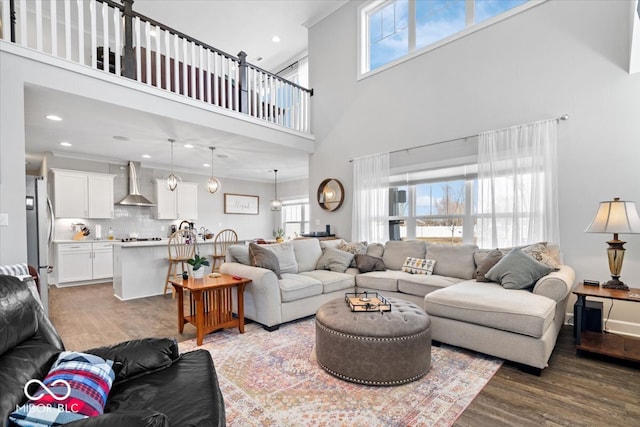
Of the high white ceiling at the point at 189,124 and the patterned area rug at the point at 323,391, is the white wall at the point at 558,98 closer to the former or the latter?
the patterned area rug at the point at 323,391

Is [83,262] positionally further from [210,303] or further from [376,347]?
[376,347]

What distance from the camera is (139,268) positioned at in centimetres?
492

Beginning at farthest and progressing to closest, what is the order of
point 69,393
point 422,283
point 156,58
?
point 156,58, point 422,283, point 69,393

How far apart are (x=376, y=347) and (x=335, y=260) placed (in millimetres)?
2245

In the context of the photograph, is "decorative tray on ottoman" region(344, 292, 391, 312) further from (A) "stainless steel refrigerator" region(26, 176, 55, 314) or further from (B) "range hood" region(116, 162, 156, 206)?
(B) "range hood" region(116, 162, 156, 206)

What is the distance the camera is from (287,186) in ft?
→ 32.9

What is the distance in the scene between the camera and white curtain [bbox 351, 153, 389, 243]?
504 centimetres

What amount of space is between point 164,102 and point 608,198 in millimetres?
5205

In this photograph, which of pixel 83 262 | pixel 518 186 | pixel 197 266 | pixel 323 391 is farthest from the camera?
pixel 83 262

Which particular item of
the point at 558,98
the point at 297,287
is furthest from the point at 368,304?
the point at 558,98

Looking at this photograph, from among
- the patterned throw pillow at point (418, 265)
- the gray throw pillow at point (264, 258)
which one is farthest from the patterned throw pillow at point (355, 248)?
the gray throw pillow at point (264, 258)

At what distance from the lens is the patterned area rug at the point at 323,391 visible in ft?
6.04

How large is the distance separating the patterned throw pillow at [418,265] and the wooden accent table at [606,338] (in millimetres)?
1465

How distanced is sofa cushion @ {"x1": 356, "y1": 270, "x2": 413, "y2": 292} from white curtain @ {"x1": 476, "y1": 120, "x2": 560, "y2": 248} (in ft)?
3.89
